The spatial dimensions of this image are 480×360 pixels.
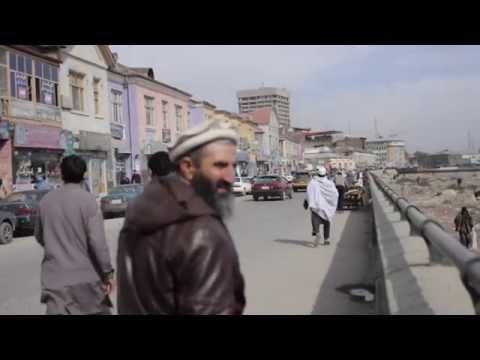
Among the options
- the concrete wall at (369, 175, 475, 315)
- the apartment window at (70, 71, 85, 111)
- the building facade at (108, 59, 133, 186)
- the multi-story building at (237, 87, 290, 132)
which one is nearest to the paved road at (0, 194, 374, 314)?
the concrete wall at (369, 175, 475, 315)

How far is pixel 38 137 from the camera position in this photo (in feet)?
71.6

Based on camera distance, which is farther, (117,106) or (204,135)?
(117,106)

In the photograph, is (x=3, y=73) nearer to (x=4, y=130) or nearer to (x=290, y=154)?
(x=4, y=130)

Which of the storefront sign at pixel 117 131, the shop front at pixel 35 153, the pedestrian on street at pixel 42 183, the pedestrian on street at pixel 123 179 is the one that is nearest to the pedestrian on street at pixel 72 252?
the shop front at pixel 35 153

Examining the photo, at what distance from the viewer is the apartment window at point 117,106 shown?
30688 millimetres

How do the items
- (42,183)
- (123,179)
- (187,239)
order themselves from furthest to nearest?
(123,179)
(42,183)
(187,239)

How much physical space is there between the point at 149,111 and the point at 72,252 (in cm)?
3141

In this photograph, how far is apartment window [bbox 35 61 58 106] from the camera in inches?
882

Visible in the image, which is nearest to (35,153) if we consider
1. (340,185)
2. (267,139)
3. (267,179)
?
(267,179)

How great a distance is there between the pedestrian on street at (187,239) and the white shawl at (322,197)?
8.98m
